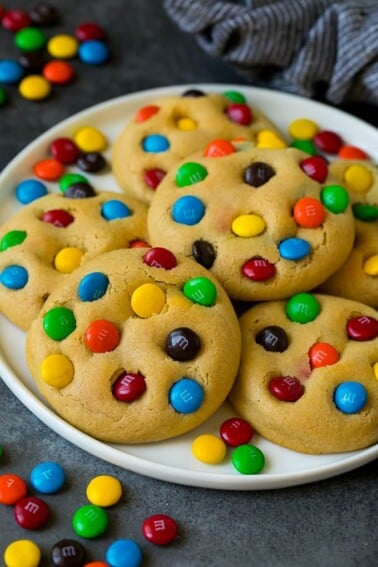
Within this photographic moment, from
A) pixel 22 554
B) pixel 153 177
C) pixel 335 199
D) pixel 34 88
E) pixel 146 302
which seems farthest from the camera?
pixel 34 88

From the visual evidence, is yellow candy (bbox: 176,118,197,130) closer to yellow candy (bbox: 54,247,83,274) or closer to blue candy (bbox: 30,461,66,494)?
yellow candy (bbox: 54,247,83,274)

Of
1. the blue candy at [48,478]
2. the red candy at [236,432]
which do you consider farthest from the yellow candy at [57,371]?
the red candy at [236,432]

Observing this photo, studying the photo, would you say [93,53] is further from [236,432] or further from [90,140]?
[236,432]

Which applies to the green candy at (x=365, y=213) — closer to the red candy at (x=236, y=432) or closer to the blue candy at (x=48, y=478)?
the red candy at (x=236, y=432)

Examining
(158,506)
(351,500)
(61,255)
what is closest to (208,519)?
(158,506)

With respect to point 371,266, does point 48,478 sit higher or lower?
lower

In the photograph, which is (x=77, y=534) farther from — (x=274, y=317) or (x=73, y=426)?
(x=274, y=317)

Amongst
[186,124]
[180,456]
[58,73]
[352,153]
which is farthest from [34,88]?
[180,456]
